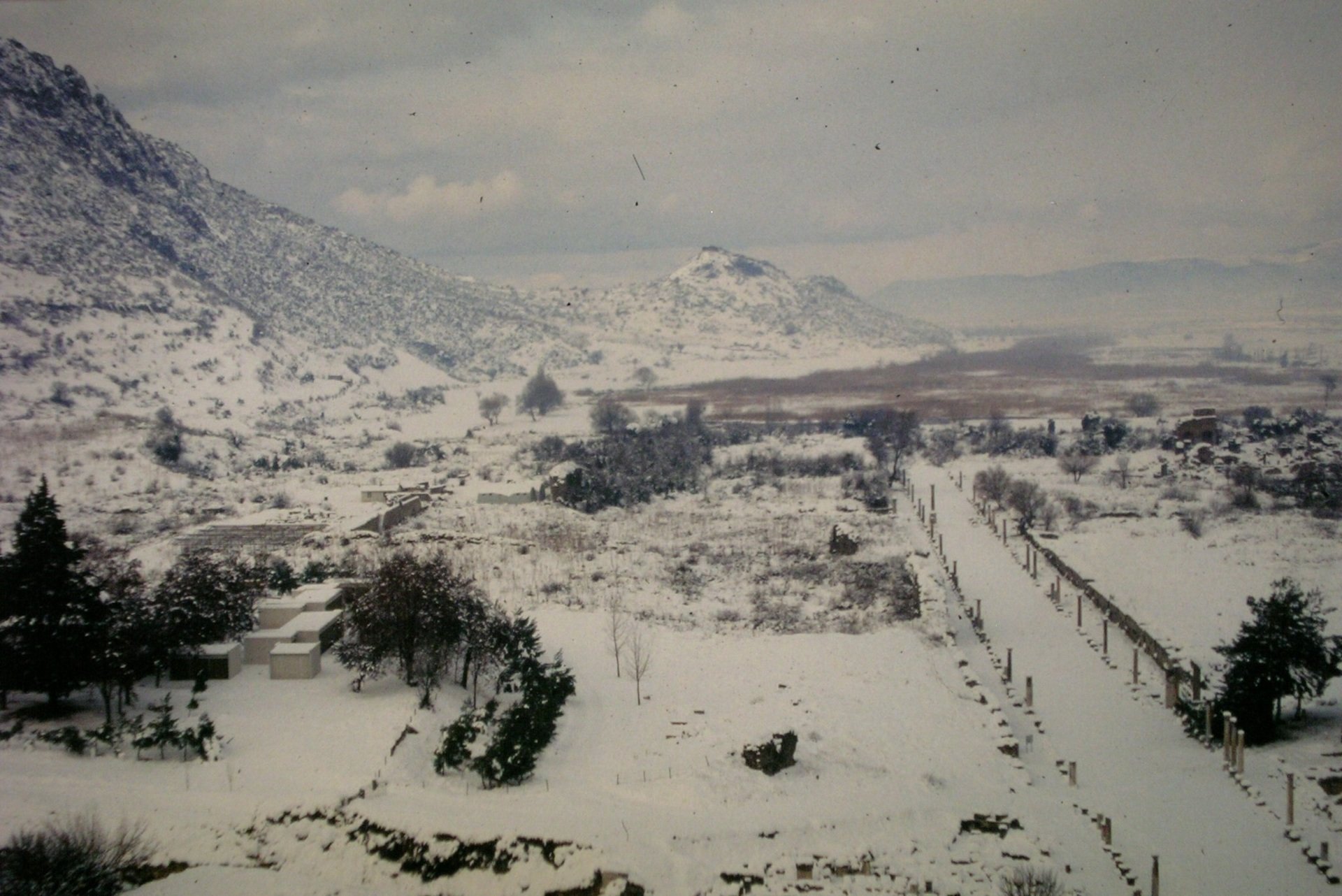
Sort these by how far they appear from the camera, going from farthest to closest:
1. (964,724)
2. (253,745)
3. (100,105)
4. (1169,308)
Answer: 1. (1169,308)
2. (100,105)
3. (964,724)
4. (253,745)

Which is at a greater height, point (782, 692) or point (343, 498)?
point (343, 498)

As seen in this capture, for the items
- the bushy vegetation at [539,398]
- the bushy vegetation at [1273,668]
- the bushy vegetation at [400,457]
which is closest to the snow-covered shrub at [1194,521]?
the bushy vegetation at [1273,668]

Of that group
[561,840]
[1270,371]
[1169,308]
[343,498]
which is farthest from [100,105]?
[1169,308]

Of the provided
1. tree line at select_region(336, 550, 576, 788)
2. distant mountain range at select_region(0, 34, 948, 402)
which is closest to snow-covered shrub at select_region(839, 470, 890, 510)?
tree line at select_region(336, 550, 576, 788)

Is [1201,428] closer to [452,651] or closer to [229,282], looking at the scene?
[452,651]

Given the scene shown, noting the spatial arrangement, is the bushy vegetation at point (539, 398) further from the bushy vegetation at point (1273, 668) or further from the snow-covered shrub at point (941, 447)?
the bushy vegetation at point (1273, 668)

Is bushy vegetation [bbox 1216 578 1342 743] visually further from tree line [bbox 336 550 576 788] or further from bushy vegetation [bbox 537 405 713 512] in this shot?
bushy vegetation [bbox 537 405 713 512]

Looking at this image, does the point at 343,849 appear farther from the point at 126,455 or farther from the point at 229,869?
the point at 126,455
